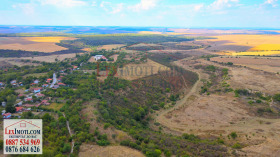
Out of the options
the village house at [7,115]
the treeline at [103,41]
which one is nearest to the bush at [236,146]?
the village house at [7,115]

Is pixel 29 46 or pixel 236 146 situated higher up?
pixel 29 46

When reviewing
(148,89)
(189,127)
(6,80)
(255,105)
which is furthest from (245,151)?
(6,80)

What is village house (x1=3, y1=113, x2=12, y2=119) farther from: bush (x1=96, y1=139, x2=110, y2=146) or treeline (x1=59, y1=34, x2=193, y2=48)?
treeline (x1=59, y1=34, x2=193, y2=48)

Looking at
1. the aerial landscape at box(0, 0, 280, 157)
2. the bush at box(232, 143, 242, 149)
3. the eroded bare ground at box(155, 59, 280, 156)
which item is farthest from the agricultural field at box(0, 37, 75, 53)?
the bush at box(232, 143, 242, 149)
